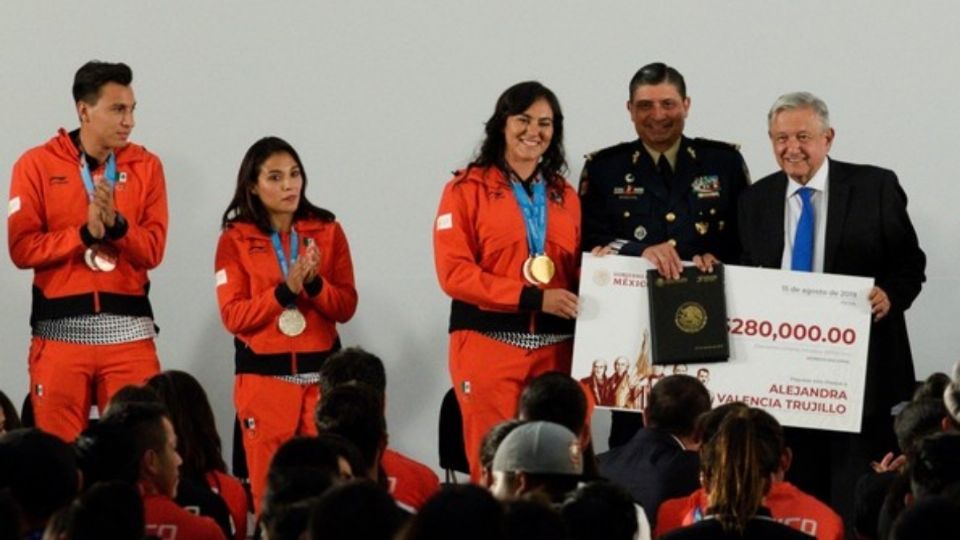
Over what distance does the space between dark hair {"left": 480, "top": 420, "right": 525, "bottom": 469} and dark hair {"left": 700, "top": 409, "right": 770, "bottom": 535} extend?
482 millimetres

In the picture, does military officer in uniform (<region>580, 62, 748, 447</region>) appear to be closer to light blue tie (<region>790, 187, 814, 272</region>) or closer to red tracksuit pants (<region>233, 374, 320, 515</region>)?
light blue tie (<region>790, 187, 814, 272</region>)

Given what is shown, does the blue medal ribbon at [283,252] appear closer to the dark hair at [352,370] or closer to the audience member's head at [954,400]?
the dark hair at [352,370]

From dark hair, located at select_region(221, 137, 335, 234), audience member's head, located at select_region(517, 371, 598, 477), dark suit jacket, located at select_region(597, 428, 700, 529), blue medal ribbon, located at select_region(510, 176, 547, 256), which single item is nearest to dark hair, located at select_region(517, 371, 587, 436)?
audience member's head, located at select_region(517, 371, 598, 477)

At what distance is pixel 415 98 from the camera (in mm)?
8562

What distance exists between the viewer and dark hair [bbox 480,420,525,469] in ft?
16.2

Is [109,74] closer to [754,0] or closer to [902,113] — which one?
[754,0]

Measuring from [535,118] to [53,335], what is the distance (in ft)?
6.30

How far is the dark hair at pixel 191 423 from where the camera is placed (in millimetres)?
5855

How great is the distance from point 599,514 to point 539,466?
337 millimetres

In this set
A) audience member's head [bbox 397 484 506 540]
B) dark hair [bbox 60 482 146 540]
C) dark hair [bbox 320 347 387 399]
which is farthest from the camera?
dark hair [bbox 320 347 387 399]

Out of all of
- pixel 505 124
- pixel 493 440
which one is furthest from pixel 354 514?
pixel 505 124

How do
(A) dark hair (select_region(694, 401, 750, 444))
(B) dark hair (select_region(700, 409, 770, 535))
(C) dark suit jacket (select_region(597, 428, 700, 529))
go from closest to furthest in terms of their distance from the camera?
(B) dark hair (select_region(700, 409, 770, 535)) → (A) dark hair (select_region(694, 401, 750, 444)) → (C) dark suit jacket (select_region(597, 428, 700, 529))

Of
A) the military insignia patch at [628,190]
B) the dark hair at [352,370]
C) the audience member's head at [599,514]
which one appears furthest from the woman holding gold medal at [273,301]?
the audience member's head at [599,514]

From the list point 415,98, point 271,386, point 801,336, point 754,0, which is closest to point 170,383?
point 271,386
